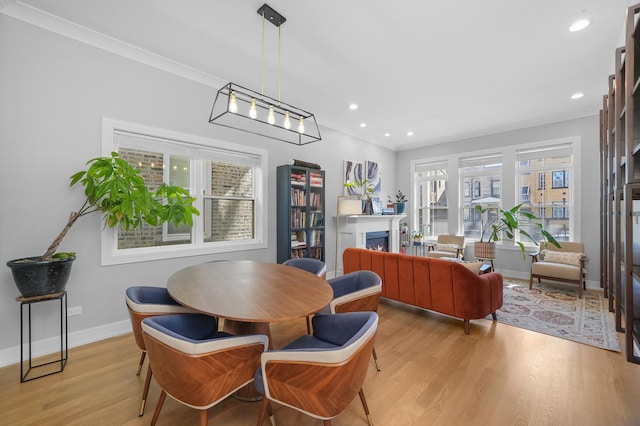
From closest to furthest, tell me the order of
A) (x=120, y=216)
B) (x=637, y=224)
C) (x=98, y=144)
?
(x=637, y=224) → (x=120, y=216) → (x=98, y=144)

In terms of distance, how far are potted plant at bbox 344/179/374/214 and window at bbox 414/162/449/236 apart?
1.58 metres

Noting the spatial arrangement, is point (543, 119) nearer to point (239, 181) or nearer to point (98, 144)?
point (239, 181)

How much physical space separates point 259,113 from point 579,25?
3675mm

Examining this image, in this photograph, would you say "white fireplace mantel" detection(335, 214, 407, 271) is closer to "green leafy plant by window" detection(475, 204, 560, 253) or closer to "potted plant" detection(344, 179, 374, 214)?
"potted plant" detection(344, 179, 374, 214)

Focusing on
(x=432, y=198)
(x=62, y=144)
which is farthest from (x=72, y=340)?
(x=432, y=198)

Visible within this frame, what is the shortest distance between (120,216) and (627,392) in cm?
437

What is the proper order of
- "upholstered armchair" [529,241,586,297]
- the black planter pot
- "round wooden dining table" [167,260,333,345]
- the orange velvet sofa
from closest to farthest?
"round wooden dining table" [167,260,333,345]
the black planter pot
the orange velvet sofa
"upholstered armchair" [529,241,586,297]

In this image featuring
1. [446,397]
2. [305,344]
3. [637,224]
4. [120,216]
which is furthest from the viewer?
[120,216]

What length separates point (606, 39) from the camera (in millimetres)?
2684

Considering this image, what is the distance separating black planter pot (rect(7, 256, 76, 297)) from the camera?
81.3 inches

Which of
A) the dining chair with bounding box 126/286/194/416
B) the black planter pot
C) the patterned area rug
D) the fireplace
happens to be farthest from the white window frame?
the black planter pot

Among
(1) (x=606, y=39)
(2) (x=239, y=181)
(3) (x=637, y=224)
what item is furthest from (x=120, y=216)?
(1) (x=606, y=39)

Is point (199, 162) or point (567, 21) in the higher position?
point (567, 21)

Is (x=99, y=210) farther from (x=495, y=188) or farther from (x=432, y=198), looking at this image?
(x=495, y=188)
